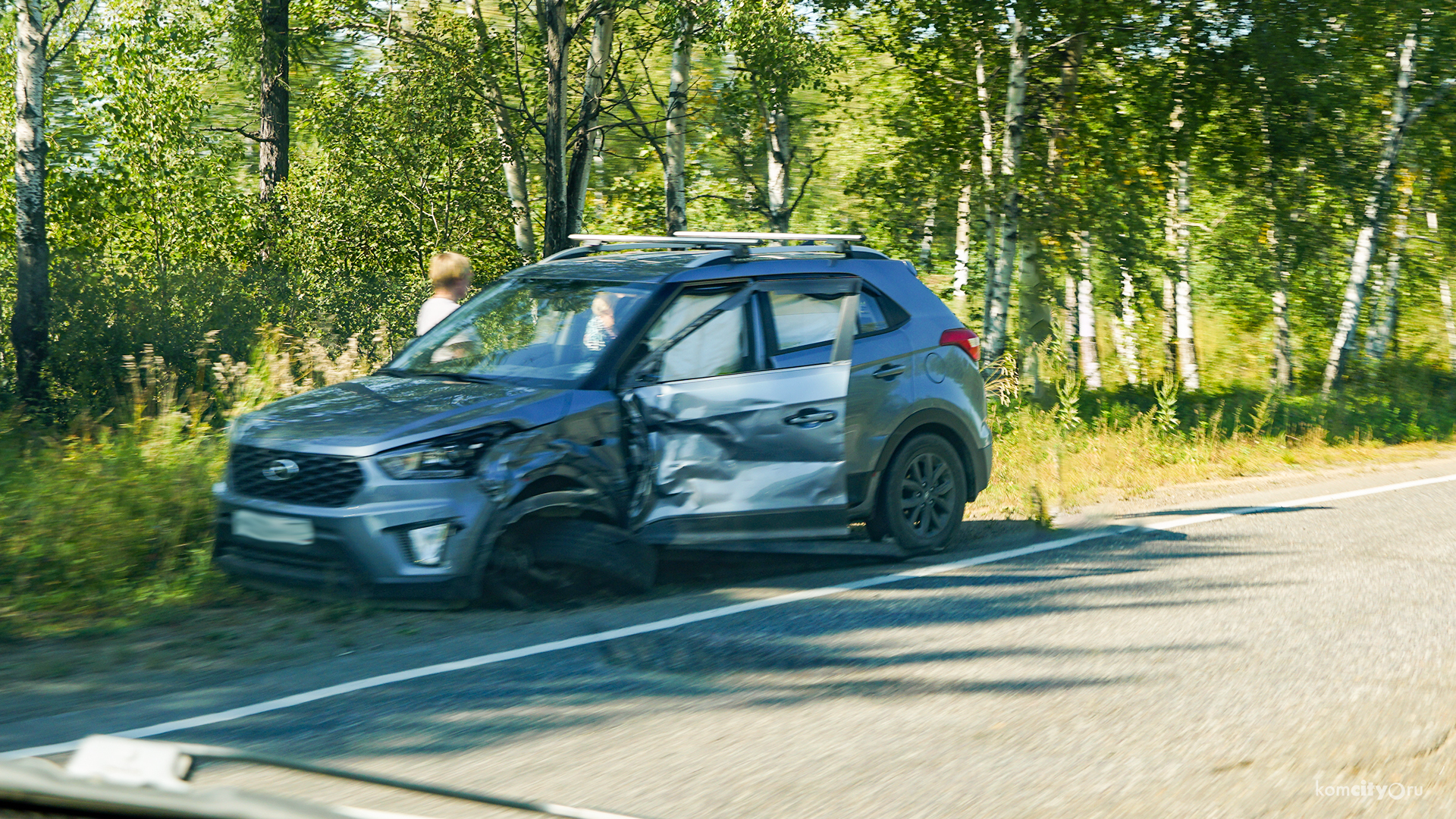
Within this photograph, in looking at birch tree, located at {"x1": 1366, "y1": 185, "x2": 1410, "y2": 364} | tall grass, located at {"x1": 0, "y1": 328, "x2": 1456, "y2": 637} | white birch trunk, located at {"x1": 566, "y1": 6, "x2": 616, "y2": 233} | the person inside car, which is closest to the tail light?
tall grass, located at {"x1": 0, "y1": 328, "x2": 1456, "y2": 637}

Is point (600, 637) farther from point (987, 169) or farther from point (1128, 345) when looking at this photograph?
point (1128, 345)

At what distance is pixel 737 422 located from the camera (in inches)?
268

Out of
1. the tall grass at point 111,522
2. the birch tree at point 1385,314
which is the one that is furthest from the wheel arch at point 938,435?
the birch tree at point 1385,314

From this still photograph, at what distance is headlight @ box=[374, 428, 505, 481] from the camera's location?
5.77 meters

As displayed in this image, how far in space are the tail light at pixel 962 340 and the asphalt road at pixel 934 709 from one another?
172 cm

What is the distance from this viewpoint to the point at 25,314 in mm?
13234

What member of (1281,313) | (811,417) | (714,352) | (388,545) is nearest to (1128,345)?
(1281,313)

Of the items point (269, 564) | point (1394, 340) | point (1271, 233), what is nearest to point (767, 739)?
point (269, 564)

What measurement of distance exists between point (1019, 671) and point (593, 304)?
319 cm

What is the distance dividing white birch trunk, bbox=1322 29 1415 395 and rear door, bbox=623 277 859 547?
15.5 m

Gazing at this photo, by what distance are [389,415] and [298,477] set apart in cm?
53

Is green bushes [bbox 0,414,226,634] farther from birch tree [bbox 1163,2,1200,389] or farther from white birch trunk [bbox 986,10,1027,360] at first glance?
birch tree [bbox 1163,2,1200,389]

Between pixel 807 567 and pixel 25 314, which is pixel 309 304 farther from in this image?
pixel 807 567

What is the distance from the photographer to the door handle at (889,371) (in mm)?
7484
